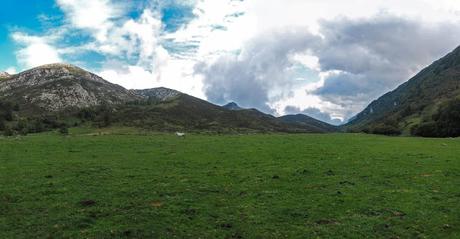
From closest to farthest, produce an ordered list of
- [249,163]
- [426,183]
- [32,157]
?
[426,183], [249,163], [32,157]

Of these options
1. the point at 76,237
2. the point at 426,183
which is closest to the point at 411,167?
the point at 426,183

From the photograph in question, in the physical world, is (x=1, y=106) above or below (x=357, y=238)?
above

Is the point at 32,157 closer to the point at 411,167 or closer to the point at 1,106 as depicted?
the point at 411,167

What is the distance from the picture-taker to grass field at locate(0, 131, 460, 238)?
61.7ft

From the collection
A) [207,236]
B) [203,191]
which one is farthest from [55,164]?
[207,236]

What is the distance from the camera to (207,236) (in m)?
17.8

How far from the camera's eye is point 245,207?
72.7 feet

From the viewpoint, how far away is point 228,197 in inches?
961

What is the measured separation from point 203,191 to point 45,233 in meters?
10.4

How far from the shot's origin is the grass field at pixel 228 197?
18797 millimetres

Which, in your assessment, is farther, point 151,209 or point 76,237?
point 151,209

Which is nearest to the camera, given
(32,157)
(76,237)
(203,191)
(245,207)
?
(76,237)

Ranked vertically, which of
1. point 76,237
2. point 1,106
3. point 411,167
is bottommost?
point 76,237

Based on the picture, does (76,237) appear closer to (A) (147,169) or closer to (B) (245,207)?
(B) (245,207)
